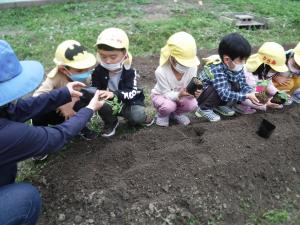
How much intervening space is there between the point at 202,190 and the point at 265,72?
203 cm

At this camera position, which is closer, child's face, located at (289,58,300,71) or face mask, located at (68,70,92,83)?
face mask, located at (68,70,92,83)

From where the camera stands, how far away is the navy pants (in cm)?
248

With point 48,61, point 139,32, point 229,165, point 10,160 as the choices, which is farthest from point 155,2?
point 10,160

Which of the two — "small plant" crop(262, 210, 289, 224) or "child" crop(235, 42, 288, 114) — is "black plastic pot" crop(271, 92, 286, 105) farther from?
"small plant" crop(262, 210, 289, 224)

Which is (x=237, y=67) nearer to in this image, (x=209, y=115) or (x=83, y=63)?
(x=209, y=115)

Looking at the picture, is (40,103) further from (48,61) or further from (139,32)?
(139,32)

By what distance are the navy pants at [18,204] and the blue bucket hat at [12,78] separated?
667 mm

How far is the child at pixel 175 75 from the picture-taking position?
3764 mm

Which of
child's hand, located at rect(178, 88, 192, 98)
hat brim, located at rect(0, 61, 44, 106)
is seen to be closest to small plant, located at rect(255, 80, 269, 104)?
child's hand, located at rect(178, 88, 192, 98)

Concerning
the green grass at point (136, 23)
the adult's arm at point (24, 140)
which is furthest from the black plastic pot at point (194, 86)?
the green grass at point (136, 23)

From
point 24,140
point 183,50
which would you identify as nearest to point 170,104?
point 183,50

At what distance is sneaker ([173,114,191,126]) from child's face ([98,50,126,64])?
106cm

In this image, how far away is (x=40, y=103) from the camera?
10.1 feet

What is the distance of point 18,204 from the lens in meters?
2.52
